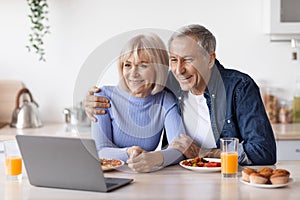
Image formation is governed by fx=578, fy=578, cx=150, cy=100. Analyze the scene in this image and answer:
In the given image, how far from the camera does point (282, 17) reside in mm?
3580

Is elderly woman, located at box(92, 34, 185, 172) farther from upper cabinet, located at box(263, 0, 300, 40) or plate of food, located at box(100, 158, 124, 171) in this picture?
upper cabinet, located at box(263, 0, 300, 40)

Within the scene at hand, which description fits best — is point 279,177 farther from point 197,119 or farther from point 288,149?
point 288,149

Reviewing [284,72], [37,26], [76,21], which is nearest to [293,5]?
[284,72]

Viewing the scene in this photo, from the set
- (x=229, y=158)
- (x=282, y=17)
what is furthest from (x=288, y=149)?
(x=229, y=158)

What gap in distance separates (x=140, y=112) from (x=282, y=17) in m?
1.67

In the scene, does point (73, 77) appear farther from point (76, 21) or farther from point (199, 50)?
point (199, 50)

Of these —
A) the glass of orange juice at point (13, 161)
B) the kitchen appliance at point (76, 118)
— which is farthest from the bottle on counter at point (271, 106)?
the glass of orange juice at point (13, 161)

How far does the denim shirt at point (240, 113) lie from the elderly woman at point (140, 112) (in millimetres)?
117

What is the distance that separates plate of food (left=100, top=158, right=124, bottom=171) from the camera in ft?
6.77

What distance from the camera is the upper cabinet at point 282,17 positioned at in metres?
3.54

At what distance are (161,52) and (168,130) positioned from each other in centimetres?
33

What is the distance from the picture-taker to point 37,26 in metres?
A: 3.73

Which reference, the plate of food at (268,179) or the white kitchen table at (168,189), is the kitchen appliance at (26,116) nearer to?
the white kitchen table at (168,189)

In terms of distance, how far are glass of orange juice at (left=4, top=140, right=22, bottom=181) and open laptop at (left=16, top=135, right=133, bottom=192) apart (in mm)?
91
